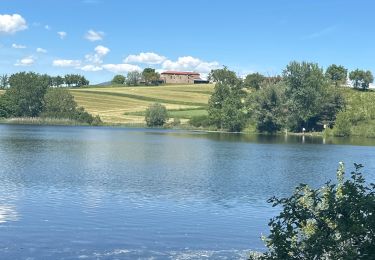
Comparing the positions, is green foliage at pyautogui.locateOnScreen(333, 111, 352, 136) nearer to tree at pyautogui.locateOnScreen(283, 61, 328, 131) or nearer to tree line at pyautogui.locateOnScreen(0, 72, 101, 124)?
tree at pyautogui.locateOnScreen(283, 61, 328, 131)

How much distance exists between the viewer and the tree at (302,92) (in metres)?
143

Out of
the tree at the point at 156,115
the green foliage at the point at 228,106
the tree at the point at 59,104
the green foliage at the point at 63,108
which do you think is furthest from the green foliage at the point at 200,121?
the tree at the point at 59,104

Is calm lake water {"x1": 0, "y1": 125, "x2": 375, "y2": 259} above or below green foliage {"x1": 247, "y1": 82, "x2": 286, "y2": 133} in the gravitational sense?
below

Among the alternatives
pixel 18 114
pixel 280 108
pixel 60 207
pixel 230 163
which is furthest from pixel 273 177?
pixel 18 114

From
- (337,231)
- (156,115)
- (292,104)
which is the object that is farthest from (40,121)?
(337,231)

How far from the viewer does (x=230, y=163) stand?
61062 millimetres

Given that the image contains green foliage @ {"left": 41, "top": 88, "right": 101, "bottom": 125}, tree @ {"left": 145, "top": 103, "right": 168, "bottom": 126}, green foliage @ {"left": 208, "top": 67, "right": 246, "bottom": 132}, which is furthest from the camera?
green foliage @ {"left": 41, "top": 88, "right": 101, "bottom": 125}

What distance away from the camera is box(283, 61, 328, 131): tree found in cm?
14262

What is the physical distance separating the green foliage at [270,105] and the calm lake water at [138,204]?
270ft

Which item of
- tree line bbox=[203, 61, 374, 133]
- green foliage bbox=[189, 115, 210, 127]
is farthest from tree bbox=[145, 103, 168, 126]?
tree line bbox=[203, 61, 374, 133]

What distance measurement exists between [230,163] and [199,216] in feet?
105

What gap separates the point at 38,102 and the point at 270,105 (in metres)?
89.5

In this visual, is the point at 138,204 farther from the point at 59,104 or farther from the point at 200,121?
the point at 59,104

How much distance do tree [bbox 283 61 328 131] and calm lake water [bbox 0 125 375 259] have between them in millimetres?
81006
